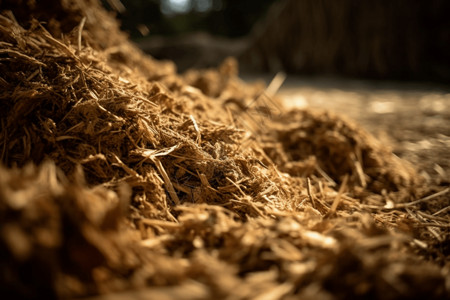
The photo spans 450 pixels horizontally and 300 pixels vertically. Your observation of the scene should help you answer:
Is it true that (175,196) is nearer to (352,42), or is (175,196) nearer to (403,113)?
(403,113)

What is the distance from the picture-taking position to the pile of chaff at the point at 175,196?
691 mm

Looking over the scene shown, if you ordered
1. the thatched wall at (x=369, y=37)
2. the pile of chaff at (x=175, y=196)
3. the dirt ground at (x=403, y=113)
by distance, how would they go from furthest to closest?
the thatched wall at (x=369, y=37), the dirt ground at (x=403, y=113), the pile of chaff at (x=175, y=196)

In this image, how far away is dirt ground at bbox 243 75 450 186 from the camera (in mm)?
2209

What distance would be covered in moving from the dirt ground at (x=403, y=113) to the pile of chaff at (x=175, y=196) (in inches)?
11.2

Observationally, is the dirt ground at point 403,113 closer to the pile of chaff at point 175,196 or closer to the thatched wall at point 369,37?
the pile of chaff at point 175,196

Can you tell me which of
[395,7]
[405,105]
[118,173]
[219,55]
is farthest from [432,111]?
[219,55]

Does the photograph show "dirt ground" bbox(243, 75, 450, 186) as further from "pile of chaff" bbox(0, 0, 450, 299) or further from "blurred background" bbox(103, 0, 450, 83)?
"blurred background" bbox(103, 0, 450, 83)

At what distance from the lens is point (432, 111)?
318cm

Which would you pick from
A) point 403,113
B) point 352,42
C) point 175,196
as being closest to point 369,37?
point 352,42

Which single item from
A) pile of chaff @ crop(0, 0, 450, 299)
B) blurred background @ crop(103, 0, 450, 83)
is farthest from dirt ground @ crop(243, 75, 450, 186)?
blurred background @ crop(103, 0, 450, 83)

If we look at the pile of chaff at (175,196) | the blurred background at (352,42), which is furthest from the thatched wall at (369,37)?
the pile of chaff at (175,196)

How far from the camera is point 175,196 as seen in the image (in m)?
1.21

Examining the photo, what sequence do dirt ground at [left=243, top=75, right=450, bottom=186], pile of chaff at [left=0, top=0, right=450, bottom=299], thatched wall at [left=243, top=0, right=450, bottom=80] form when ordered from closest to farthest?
pile of chaff at [left=0, top=0, right=450, bottom=299] → dirt ground at [left=243, top=75, right=450, bottom=186] → thatched wall at [left=243, top=0, right=450, bottom=80]

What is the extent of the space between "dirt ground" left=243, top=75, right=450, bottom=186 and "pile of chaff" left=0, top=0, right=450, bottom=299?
285 millimetres
